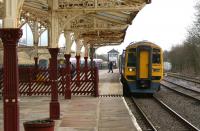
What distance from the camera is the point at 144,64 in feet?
83.4

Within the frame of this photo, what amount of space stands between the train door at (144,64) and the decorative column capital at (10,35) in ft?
57.3

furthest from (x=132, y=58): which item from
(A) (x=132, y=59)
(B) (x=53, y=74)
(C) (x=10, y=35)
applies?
(C) (x=10, y=35)

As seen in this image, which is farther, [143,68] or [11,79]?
[143,68]

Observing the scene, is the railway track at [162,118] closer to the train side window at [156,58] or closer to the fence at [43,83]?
the train side window at [156,58]

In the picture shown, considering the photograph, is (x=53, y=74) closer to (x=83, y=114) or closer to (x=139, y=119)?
(x=83, y=114)

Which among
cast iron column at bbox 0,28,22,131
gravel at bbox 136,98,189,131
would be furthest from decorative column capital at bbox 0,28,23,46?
gravel at bbox 136,98,189,131

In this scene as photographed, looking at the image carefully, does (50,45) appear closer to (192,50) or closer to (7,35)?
(7,35)

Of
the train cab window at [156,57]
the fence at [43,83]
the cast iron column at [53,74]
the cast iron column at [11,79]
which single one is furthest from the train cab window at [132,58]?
the cast iron column at [11,79]

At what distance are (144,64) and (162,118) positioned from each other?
8.15m

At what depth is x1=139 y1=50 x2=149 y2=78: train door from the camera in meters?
25.3

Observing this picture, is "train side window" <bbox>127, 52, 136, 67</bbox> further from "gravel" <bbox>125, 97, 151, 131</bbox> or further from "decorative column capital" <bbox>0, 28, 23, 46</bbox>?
"decorative column capital" <bbox>0, 28, 23, 46</bbox>

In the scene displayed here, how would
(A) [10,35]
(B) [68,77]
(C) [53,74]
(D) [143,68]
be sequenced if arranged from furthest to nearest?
1. (D) [143,68]
2. (B) [68,77]
3. (C) [53,74]
4. (A) [10,35]

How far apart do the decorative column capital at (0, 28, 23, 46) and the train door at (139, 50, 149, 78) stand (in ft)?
57.3

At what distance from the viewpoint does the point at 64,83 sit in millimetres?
23812
